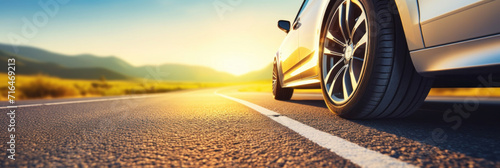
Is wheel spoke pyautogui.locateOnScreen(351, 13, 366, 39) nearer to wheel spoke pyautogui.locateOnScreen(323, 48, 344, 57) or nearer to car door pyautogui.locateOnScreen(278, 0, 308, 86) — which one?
wheel spoke pyautogui.locateOnScreen(323, 48, 344, 57)

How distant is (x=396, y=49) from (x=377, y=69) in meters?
0.18

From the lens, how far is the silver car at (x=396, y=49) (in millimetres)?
1456

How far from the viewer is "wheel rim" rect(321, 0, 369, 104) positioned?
2381 mm

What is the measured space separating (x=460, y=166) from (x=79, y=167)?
146cm

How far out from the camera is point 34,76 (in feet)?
59.3

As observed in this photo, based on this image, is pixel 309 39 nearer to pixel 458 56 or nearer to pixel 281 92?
pixel 458 56

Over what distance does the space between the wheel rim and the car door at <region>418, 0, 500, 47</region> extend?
1.74ft

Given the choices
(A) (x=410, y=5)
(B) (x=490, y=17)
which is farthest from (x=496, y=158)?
(A) (x=410, y=5)

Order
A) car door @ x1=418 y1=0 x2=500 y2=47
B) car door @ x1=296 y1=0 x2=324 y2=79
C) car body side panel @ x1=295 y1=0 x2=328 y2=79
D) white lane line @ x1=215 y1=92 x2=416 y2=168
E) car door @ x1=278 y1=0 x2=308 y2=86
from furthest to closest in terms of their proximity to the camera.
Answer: car door @ x1=278 y1=0 x2=308 y2=86 < car door @ x1=296 y1=0 x2=324 y2=79 < car body side panel @ x1=295 y1=0 x2=328 y2=79 < car door @ x1=418 y1=0 x2=500 y2=47 < white lane line @ x1=215 y1=92 x2=416 y2=168

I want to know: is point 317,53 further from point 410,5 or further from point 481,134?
point 481,134

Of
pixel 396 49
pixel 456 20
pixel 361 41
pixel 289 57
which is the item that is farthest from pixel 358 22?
pixel 289 57

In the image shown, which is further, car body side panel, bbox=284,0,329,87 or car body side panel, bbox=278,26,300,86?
car body side panel, bbox=278,26,300,86

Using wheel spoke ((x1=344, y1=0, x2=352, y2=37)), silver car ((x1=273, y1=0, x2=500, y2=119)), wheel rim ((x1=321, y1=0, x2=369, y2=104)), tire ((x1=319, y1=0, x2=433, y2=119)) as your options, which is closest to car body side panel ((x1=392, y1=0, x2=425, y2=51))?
silver car ((x1=273, y1=0, x2=500, y2=119))

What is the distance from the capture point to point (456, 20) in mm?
1511
